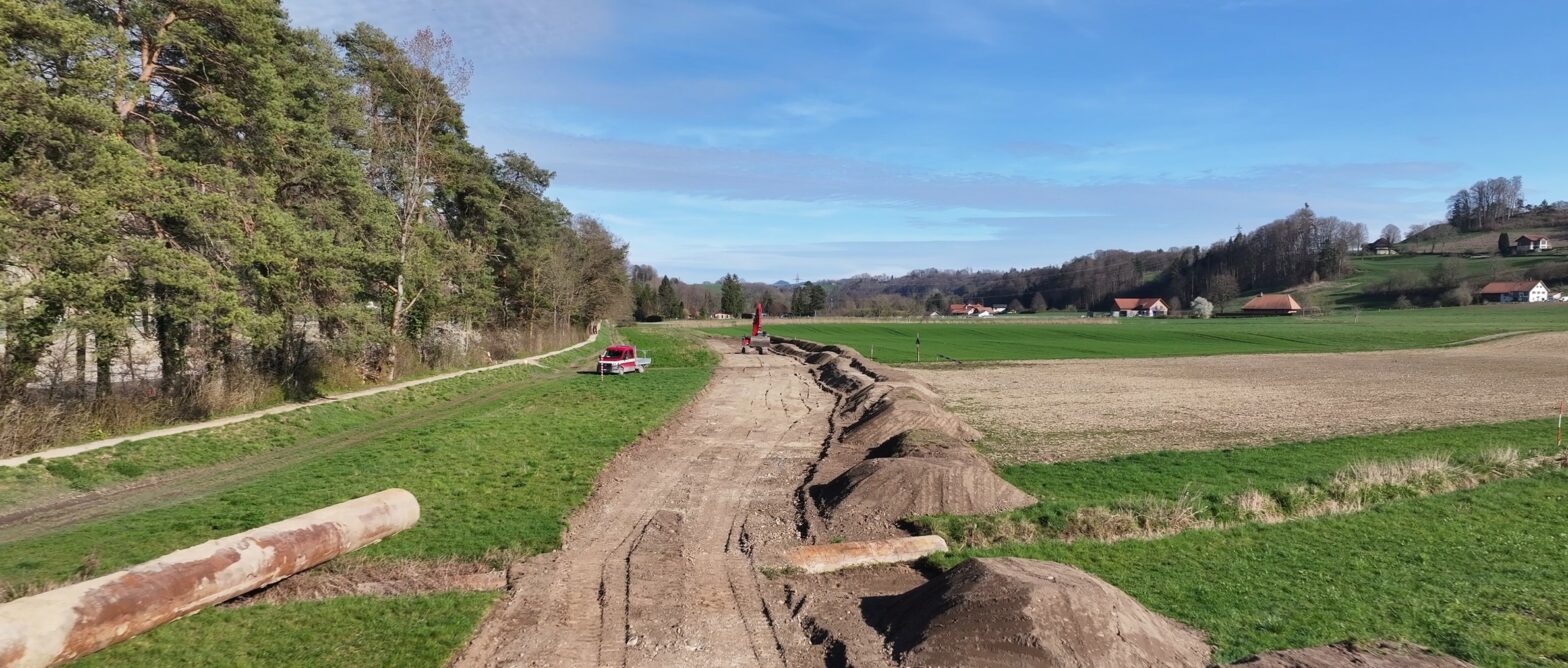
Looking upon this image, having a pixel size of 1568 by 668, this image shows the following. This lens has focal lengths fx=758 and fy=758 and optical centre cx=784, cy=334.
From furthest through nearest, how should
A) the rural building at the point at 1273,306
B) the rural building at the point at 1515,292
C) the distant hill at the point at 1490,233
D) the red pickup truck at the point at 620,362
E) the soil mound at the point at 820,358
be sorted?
1. the distant hill at the point at 1490,233
2. the rural building at the point at 1273,306
3. the rural building at the point at 1515,292
4. the soil mound at the point at 820,358
5. the red pickup truck at the point at 620,362

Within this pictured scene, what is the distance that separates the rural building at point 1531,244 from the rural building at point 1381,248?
21.7 meters

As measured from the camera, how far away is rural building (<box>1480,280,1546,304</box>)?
115m

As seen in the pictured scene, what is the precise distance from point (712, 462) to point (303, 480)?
726cm

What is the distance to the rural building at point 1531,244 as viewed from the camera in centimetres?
14893

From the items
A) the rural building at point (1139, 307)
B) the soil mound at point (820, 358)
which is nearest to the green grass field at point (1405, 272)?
the rural building at point (1139, 307)

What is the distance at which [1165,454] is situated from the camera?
642 inches

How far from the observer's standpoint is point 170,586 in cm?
655

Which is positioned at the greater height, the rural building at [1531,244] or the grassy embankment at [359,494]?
the rural building at [1531,244]

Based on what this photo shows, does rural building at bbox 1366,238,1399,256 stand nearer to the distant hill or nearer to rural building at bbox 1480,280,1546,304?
the distant hill

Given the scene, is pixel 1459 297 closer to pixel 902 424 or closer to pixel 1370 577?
pixel 902 424

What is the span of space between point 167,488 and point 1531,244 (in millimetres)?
211525

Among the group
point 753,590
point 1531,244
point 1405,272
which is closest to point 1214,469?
point 753,590

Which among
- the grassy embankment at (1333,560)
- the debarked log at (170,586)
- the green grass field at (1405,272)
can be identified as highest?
the green grass field at (1405,272)

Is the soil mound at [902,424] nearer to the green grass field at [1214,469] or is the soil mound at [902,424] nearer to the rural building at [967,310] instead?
the green grass field at [1214,469]
